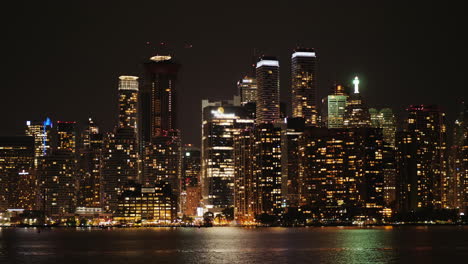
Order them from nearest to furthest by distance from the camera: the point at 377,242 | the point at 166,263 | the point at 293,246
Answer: the point at 166,263, the point at 293,246, the point at 377,242

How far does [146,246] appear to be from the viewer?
6526 inches

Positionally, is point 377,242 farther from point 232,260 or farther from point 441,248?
point 232,260

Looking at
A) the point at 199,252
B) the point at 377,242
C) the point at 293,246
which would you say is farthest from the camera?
the point at 377,242

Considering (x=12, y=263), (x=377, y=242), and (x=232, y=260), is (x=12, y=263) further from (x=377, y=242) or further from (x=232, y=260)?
(x=377, y=242)

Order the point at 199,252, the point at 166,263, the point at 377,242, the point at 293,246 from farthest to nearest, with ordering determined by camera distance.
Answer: the point at 377,242
the point at 293,246
the point at 199,252
the point at 166,263

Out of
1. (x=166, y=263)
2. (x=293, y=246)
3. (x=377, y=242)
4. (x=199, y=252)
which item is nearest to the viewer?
(x=166, y=263)

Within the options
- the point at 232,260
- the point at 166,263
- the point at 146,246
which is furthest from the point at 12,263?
the point at 146,246

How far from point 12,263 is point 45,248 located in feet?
122

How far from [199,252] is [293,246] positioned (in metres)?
22.5

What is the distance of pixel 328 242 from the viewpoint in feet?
573

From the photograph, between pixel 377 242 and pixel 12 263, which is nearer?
pixel 12 263

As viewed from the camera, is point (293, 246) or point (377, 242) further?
point (377, 242)

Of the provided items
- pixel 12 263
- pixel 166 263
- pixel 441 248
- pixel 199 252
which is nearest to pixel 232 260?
pixel 166 263

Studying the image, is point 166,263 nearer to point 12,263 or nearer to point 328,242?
point 12,263
